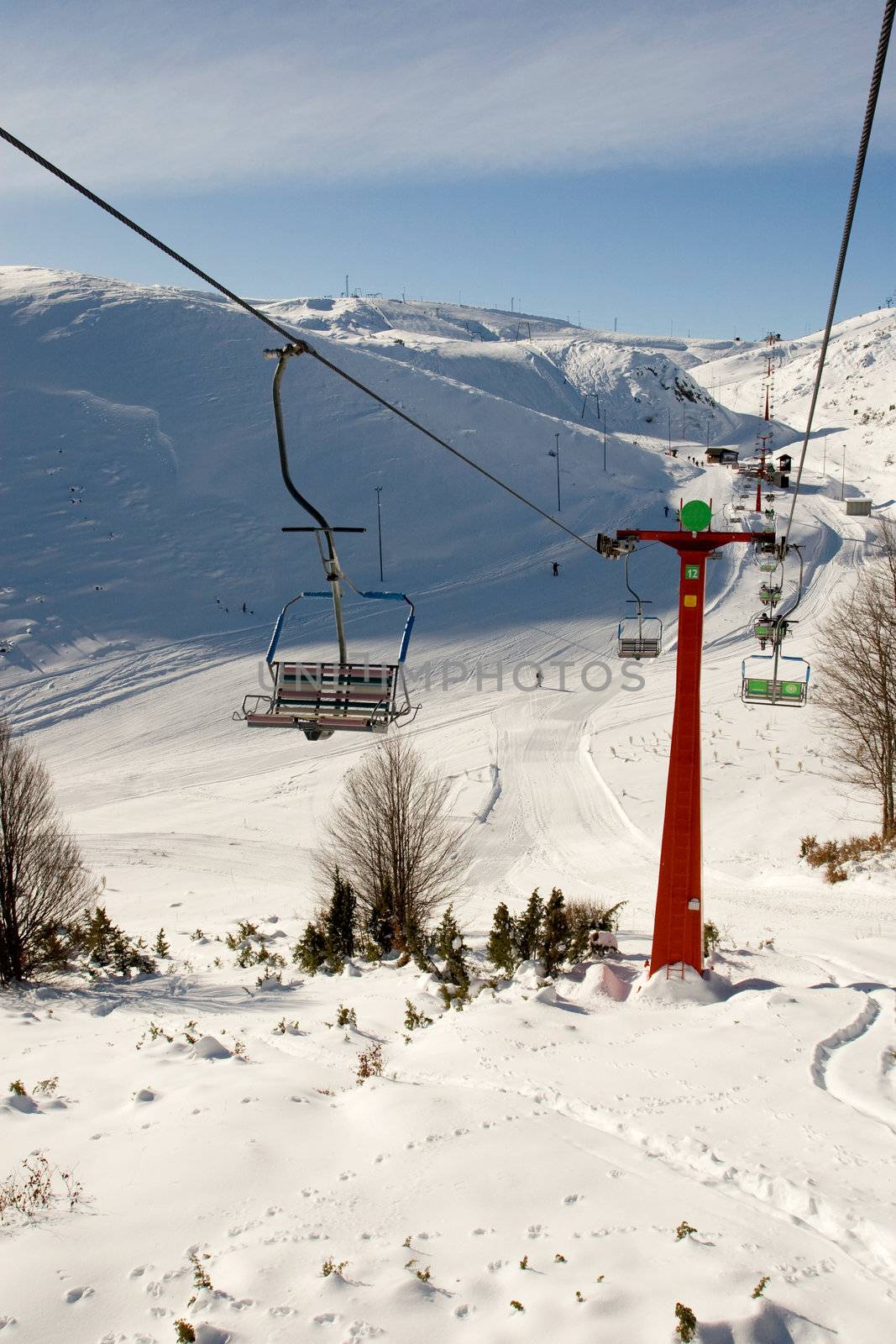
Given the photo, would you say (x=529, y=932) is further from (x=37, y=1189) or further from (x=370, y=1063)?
(x=37, y=1189)

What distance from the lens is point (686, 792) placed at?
13398 millimetres

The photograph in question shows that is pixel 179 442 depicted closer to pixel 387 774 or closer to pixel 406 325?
pixel 387 774

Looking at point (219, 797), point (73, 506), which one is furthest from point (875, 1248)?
point (73, 506)

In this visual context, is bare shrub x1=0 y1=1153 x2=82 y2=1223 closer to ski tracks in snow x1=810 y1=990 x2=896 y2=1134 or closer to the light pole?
ski tracks in snow x1=810 y1=990 x2=896 y2=1134

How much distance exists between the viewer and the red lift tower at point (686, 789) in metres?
13.3

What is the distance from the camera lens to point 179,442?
68562 mm

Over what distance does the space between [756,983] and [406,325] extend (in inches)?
7098

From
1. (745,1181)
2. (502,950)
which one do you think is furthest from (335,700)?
(502,950)

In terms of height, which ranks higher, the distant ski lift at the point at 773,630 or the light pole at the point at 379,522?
the light pole at the point at 379,522

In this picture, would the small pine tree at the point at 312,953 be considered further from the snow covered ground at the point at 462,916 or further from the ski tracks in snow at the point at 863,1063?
the ski tracks in snow at the point at 863,1063

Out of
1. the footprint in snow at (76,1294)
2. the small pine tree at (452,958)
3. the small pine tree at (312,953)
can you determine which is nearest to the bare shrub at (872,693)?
the small pine tree at (452,958)

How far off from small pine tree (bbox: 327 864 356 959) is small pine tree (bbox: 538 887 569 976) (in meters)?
5.30

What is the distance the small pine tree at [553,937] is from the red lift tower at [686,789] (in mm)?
2419

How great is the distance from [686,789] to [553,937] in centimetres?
407
